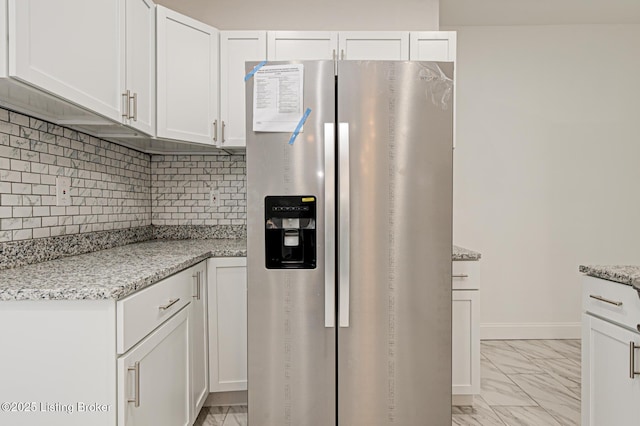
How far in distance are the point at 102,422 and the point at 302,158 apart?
1.22 m

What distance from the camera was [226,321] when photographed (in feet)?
6.86

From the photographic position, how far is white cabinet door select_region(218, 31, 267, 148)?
2.38 m

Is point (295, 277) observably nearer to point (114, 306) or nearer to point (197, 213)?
point (114, 306)

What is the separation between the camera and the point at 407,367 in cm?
179

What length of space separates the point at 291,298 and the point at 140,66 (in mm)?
1353

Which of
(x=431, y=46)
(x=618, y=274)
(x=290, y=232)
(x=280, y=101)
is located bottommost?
(x=618, y=274)

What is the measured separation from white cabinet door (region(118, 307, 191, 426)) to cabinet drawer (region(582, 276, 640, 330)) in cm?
166

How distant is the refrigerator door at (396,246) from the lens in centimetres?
176

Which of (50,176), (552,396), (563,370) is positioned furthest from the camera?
(563,370)

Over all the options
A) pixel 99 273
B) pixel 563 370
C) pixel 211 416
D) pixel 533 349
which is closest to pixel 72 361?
pixel 99 273

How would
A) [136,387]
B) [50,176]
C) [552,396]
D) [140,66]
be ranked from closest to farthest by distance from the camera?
1. [136,387]
2. [50,176]
3. [140,66]
4. [552,396]

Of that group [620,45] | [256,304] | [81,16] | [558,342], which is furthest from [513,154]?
[81,16]

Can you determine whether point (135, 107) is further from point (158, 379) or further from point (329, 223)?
point (158, 379)

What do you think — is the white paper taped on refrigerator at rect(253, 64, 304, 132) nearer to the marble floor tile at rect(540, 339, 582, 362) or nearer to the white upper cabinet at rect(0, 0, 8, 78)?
the white upper cabinet at rect(0, 0, 8, 78)
